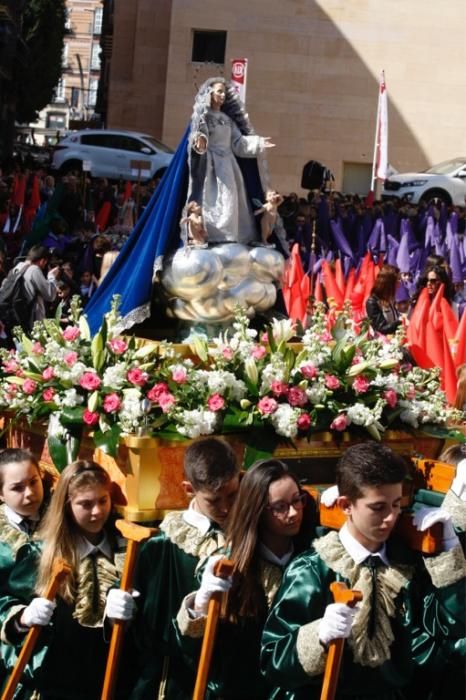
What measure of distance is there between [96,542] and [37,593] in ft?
0.98

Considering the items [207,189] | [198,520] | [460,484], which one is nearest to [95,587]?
[198,520]

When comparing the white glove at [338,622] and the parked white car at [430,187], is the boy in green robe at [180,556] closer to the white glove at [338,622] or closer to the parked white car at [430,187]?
the white glove at [338,622]

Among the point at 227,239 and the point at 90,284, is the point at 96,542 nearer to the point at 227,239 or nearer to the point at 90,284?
the point at 227,239

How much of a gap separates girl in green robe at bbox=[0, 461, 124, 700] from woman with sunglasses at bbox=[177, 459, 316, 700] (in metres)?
0.43

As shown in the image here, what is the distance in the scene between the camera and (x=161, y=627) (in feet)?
16.6

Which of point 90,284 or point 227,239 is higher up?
point 227,239

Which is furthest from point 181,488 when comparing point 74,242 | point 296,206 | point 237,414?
point 296,206

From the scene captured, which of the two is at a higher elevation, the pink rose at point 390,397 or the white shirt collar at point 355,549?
the pink rose at point 390,397

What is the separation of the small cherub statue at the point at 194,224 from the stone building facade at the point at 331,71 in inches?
1187

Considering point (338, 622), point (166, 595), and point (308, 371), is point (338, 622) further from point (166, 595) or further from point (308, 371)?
point (308, 371)

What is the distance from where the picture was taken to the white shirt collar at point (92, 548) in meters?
5.12

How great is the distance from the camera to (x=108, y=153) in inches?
1224

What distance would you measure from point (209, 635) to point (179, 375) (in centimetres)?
139

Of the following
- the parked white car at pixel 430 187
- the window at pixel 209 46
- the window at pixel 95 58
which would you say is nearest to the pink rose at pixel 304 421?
the parked white car at pixel 430 187
